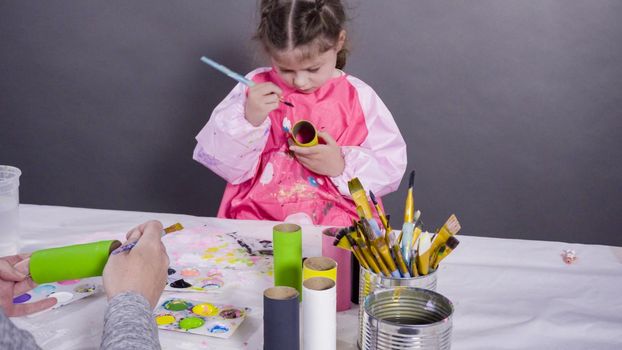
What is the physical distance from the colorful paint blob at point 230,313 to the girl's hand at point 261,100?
68 cm

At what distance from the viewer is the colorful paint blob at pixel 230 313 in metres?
0.96

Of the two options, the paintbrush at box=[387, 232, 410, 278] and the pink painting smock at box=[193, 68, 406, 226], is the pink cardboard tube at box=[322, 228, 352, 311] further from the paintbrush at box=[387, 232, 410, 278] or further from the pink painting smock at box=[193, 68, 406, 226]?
the pink painting smock at box=[193, 68, 406, 226]

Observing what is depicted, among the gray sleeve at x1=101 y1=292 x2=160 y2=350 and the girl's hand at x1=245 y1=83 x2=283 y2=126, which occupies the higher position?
the girl's hand at x1=245 y1=83 x2=283 y2=126

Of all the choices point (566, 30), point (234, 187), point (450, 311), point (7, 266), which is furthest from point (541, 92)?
point (7, 266)

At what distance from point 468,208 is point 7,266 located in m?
1.63

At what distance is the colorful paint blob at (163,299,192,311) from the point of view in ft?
3.23

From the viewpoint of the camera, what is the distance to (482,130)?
217 cm

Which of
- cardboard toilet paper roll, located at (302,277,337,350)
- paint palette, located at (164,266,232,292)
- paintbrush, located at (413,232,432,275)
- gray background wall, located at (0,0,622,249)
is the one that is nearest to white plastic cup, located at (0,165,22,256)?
paint palette, located at (164,266,232,292)

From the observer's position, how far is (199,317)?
3.14ft

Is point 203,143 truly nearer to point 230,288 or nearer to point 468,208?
point 230,288

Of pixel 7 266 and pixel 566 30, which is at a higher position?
pixel 566 30

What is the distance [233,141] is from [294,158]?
179 mm

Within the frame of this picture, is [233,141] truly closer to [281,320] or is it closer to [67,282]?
[67,282]

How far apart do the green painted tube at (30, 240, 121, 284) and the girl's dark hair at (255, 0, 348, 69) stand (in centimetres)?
75
